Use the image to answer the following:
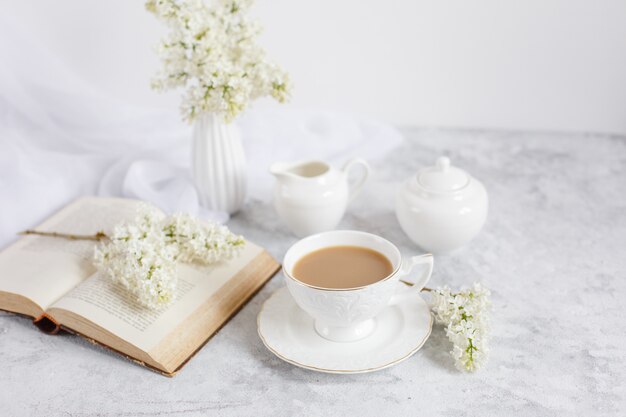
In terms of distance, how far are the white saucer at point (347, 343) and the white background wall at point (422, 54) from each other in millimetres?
1011

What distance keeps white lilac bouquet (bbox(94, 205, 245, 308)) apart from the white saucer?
16 centimetres

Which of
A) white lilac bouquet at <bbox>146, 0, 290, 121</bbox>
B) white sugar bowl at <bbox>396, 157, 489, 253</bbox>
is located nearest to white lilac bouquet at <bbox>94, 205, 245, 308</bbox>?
white lilac bouquet at <bbox>146, 0, 290, 121</bbox>

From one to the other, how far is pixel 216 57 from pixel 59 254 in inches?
20.2

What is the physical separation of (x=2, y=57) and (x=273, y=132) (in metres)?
0.73

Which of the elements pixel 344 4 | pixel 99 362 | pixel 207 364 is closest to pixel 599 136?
pixel 344 4

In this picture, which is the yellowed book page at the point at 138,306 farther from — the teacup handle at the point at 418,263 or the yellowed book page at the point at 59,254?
the teacup handle at the point at 418,263

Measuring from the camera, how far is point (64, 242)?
1.49 m

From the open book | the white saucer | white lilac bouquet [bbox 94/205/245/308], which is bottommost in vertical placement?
the white saucer

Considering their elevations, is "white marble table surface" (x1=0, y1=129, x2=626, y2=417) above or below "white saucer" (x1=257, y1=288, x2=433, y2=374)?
below

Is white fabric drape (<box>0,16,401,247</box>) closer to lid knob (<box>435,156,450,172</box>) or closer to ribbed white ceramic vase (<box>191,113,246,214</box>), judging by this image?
ribbed white ceramic vase (<box>191,113,246,214</box>)

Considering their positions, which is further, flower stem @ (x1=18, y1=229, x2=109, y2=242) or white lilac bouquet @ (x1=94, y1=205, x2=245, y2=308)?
flower stem @ (x1=18, y1=229, x2=109, y2=242)

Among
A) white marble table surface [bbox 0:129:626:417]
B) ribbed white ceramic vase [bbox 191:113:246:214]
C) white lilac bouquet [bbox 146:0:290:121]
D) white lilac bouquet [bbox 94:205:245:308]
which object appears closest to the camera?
white marble table surface [bbox 0:129:626:417]

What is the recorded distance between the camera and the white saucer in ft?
3.80

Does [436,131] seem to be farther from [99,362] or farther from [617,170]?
[99,362]
